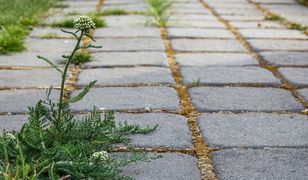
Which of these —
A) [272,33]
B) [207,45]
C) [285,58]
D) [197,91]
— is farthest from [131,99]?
[272,33]

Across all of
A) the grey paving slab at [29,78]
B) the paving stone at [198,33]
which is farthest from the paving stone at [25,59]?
the paving stone at [198,33]

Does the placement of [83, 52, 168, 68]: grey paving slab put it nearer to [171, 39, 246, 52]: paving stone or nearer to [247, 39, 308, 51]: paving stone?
[171, 39, 246, 52]: paving stone

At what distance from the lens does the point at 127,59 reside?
11.8ft

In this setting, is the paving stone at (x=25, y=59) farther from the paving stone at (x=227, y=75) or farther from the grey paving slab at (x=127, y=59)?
the paving stone at (x=227, y=75)

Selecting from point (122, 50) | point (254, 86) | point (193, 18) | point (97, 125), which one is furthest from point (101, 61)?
point (193, 18)

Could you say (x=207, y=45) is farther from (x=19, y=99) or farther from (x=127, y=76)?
(x=19, y=99)

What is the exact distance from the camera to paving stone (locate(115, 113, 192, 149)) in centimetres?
206

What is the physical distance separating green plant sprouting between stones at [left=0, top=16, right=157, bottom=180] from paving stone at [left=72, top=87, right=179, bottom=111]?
0.49 meters

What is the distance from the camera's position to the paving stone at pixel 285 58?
3559 mm

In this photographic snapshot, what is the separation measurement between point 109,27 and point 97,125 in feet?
9.96

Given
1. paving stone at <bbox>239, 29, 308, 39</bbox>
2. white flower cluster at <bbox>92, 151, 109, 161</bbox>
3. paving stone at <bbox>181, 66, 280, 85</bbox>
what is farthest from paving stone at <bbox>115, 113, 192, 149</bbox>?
paving stone at <bbox>239, 29, 308, 39</bbox>

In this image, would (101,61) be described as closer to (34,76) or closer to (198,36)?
(34,76)

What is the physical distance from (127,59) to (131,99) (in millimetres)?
976

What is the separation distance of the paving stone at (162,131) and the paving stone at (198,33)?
2.17 m
